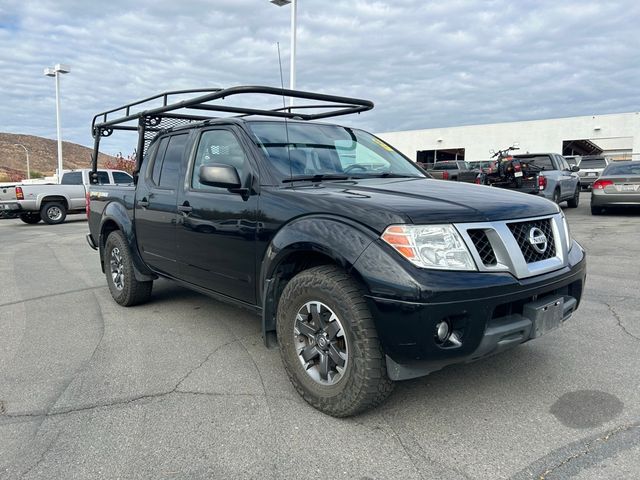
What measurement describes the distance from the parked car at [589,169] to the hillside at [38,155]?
68.5 meters

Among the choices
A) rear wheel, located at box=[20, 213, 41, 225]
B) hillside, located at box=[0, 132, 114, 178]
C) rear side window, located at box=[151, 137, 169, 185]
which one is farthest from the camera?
hillside, located at box=[0, 132, 114, 178]

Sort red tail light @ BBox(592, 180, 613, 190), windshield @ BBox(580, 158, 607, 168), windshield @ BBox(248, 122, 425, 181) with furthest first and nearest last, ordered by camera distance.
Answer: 1. windshield @ BBox(580, 158, 607, 168)
2. red tail light @ BBox(592, 180, 613, 190)
3. windshield @ BBox(248, 122, 425, 181)

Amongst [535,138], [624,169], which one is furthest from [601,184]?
[535,138]

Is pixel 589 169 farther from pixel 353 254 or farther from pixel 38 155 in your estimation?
pixel 38 155

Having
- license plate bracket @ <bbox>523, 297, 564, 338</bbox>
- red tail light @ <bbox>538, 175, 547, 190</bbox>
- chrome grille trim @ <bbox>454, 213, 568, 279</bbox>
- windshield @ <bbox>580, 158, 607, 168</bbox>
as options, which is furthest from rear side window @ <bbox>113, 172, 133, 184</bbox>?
windshield @ <bbox>580, 158, 607, 168</bbox>

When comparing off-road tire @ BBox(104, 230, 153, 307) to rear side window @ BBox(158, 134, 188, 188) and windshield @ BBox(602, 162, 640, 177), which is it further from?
windshield @ BBox(602, 162, 640, 177)

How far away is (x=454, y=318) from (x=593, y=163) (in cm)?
2595

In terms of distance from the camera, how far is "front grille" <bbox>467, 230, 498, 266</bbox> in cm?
282

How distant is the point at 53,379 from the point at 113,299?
240 cm

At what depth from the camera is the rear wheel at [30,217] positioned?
17.0 meters

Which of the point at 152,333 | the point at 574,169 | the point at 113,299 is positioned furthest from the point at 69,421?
the point at 574,169

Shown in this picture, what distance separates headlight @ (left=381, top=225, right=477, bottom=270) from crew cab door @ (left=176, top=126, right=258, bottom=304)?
1257mm

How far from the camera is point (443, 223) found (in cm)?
279

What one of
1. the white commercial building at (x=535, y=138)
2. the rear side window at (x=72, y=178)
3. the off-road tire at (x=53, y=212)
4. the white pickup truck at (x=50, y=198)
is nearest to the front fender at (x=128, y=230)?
the white pickup truck at (x=50, y=198)
